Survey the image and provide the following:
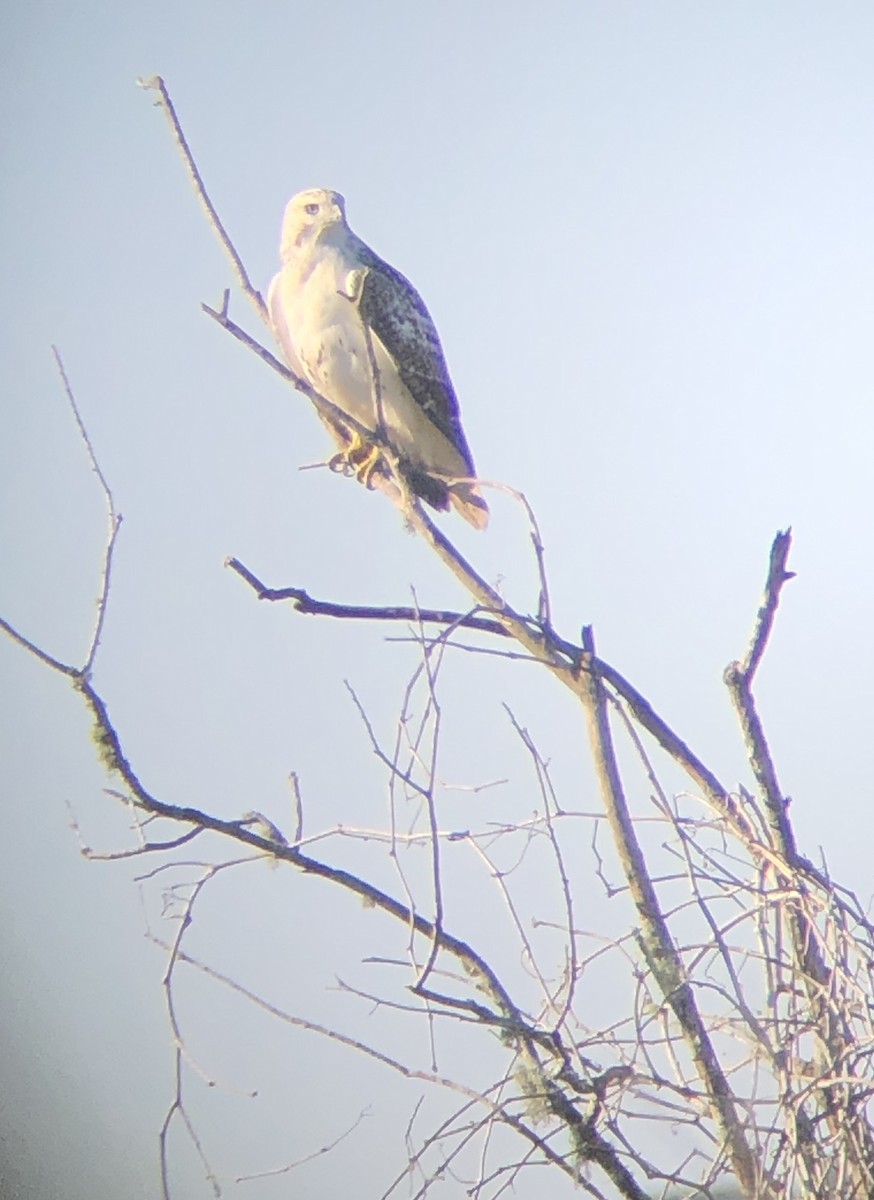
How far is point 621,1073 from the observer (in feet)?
4.54

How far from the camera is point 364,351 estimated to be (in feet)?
9.04

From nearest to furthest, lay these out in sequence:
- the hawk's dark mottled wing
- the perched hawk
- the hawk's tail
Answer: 1. the perched hawk
2. the hawk's dark mottled wing
3. the hawk's tail

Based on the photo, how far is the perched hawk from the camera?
276 cm

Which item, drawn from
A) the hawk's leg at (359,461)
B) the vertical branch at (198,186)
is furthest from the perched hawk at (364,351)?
the vertical branch at (198,186)

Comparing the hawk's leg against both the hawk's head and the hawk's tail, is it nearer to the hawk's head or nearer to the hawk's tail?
the hawk's tail

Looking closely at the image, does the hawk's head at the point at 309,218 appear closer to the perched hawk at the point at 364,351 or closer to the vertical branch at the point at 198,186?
the perched hawk at the point at 364,351

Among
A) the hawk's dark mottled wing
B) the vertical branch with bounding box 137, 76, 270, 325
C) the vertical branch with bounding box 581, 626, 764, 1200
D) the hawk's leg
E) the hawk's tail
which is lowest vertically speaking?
the vertical branch with bounding box 581, 626, 764, 1200

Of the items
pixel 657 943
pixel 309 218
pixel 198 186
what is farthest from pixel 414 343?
pixel 657 943

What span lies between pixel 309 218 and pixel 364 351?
48cm

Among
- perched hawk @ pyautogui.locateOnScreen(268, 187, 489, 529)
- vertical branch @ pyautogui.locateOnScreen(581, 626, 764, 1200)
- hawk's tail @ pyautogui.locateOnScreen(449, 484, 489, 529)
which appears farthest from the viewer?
hawk's tail @ pyautogui.locateOnScreen(449, 484, 489, 529)

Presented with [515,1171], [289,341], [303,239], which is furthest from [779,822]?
[303,239]

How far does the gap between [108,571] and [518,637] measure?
52 centimetres

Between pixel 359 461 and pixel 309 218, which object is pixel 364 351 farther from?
pixel 309 218

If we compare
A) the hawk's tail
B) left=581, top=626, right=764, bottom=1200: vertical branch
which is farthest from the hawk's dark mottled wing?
left=581, top=626, right=764, bottom=1200: vertical branch
